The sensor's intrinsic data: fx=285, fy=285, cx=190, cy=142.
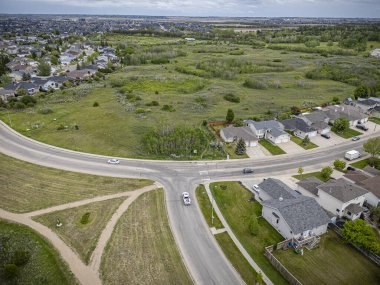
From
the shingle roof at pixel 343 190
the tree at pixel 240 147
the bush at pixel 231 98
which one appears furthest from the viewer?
the bush at pixel 231 98

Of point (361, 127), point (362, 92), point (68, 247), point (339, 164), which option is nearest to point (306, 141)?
point (339, 164)

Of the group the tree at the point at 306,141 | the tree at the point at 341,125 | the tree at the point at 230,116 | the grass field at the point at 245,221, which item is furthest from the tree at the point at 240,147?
the tree at the point at 341,125

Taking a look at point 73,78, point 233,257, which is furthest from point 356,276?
point 73,78

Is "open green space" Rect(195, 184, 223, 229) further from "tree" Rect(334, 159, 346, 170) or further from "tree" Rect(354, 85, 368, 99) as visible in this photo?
"tree" Rect(354, 85, 368, 99)

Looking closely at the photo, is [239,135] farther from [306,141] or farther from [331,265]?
[331,265]

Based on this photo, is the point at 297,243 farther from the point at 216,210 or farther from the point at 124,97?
the point at 124,97

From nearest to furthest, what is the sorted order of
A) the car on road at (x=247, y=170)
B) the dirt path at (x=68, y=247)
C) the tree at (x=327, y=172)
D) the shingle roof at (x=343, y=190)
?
1. the dirt path at (x=68, y=247)
2. the shingle roof at (x=343, y=190)
3. the tree at (x=327, y=172)
4. the car on road at (x=247, y=170)

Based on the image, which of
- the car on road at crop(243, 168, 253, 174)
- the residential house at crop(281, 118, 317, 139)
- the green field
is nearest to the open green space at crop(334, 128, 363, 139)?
the residential house at crop(281, 118, 317, 139)

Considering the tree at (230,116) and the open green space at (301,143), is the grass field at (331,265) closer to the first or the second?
the open green space at (301,143)
